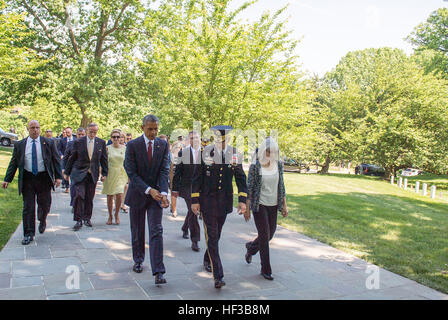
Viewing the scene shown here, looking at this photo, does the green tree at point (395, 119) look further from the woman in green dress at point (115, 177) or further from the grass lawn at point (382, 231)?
the woman in green dress at point (115, 177)

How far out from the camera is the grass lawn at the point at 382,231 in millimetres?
6245

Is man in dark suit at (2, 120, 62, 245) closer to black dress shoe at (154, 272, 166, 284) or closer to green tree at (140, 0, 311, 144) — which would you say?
black dress shoe at (154, 272, 166, 284)

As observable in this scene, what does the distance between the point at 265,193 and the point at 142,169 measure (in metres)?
1.71

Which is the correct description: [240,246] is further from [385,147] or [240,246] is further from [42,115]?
[42,115]

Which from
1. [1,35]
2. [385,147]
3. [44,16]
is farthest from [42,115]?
[385,147]

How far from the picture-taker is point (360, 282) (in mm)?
5254

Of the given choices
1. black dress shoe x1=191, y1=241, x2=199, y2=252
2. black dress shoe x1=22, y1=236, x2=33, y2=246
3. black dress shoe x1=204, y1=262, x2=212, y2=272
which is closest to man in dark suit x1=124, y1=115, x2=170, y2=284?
black dress shoe x1=204, y1=262, x2=212, y2=272

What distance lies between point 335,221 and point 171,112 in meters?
9.03

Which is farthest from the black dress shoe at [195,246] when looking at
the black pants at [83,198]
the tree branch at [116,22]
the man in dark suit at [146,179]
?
the tree branch at [116,22]

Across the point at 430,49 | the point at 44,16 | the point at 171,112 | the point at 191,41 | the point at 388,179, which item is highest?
the point at 430,49

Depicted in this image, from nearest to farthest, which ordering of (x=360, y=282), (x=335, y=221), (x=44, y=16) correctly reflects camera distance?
(x=360, y=282)
(x=335, y=221)
(x=44, y=16)

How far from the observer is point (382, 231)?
29.3 ft

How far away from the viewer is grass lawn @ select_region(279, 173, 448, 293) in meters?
6.24
